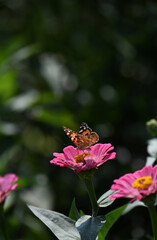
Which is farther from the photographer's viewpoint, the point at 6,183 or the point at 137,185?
the point at 6,183

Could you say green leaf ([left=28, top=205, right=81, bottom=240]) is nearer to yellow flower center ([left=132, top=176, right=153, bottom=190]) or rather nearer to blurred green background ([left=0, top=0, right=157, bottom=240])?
yellow flower center ([left=132, top=176, right=153, bottom=190])

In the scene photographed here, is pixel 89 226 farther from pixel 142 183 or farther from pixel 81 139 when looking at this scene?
pixel 81 139

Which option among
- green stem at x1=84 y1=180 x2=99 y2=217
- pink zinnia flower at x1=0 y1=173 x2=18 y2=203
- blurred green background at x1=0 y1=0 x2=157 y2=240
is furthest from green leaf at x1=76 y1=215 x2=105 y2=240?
blurred green background at x1=0 y1=0 x2=157 y2=240

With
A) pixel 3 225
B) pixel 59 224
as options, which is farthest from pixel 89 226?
pixel 3 225

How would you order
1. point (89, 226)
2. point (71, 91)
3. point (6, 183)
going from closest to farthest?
point (89, 226)
point (6, 183)
point (71, 91)

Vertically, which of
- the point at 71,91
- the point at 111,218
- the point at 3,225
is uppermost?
the point at 71,91

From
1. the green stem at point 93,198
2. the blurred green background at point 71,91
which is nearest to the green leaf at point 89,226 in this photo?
the green stem at point 93,198

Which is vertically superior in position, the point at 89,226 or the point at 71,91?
the point at 71,91
